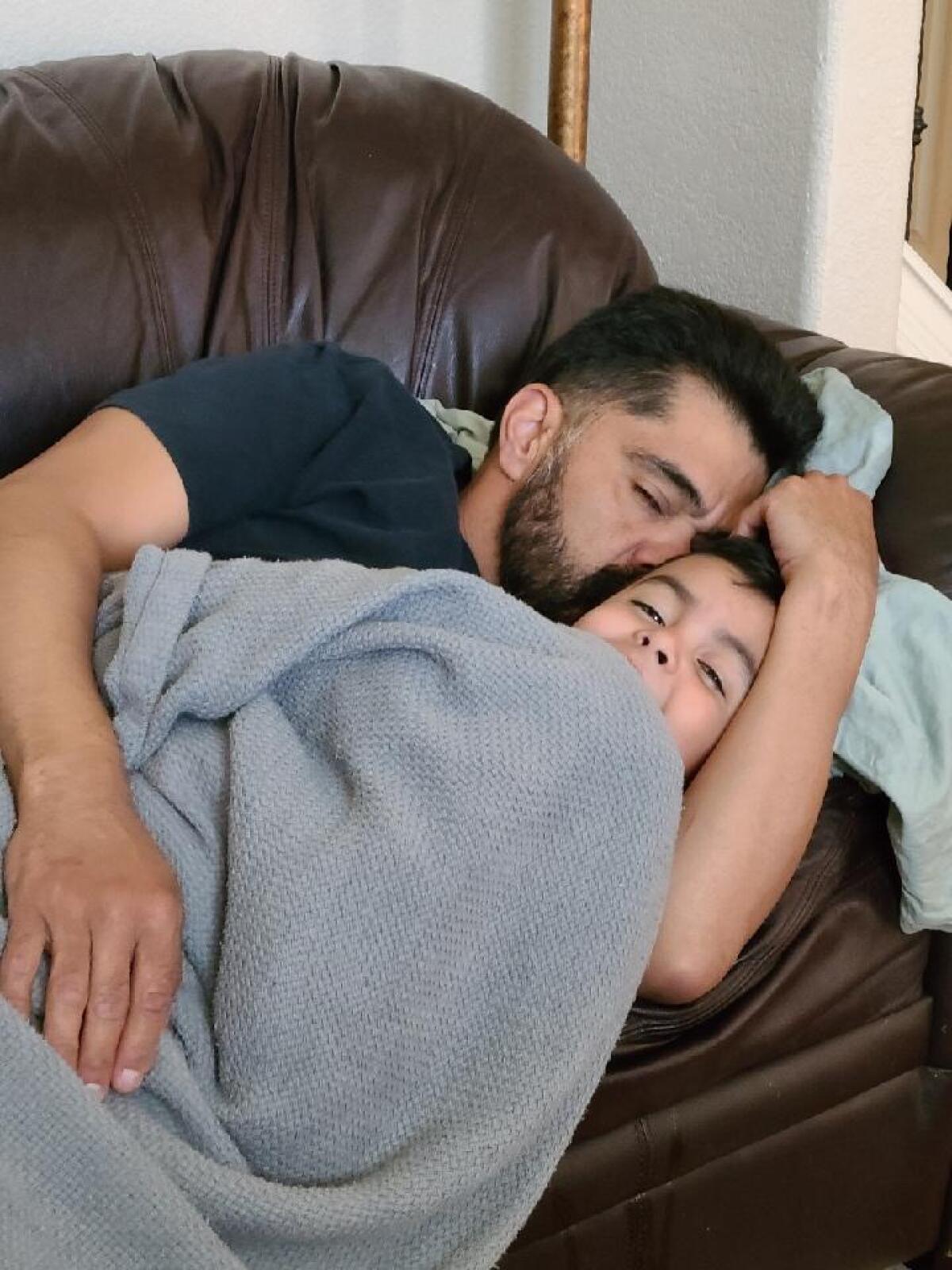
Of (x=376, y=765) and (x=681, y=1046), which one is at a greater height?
(x=376, y=765)

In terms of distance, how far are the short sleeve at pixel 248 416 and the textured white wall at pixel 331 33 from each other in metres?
0.73

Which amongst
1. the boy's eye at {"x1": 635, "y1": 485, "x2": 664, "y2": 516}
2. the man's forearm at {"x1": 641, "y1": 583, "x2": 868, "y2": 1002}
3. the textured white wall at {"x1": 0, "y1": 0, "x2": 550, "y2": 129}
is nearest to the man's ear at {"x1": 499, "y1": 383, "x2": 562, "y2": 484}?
the boy's eye at {"x1": 635, "y1": 485, "x2": 664, "y2": 516}

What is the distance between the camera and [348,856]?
33.8 inches

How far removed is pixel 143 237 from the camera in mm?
1446

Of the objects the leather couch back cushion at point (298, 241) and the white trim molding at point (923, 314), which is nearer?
the leather couch back cushion at point (298, 241)

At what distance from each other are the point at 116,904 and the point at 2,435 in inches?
27.3

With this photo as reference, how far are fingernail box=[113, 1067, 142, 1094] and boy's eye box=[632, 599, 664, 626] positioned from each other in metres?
0.55

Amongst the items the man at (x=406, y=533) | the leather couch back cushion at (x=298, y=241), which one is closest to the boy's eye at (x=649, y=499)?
the man at (x=406, y=533)

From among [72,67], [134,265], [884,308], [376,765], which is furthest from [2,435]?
Result: [884,308]

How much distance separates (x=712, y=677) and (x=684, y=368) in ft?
1.30

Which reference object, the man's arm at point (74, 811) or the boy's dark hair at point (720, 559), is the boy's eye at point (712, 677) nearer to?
the boy's dark hair at point (720, 559)

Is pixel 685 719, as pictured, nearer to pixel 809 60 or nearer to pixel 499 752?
pixel 499 752

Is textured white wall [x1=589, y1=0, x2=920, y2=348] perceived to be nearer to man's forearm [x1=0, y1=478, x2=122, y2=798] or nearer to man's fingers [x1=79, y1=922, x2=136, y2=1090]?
man's forearm [x1=0, y1=478, x2=122, y2=798]

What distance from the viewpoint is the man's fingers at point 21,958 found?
0.82 meters
